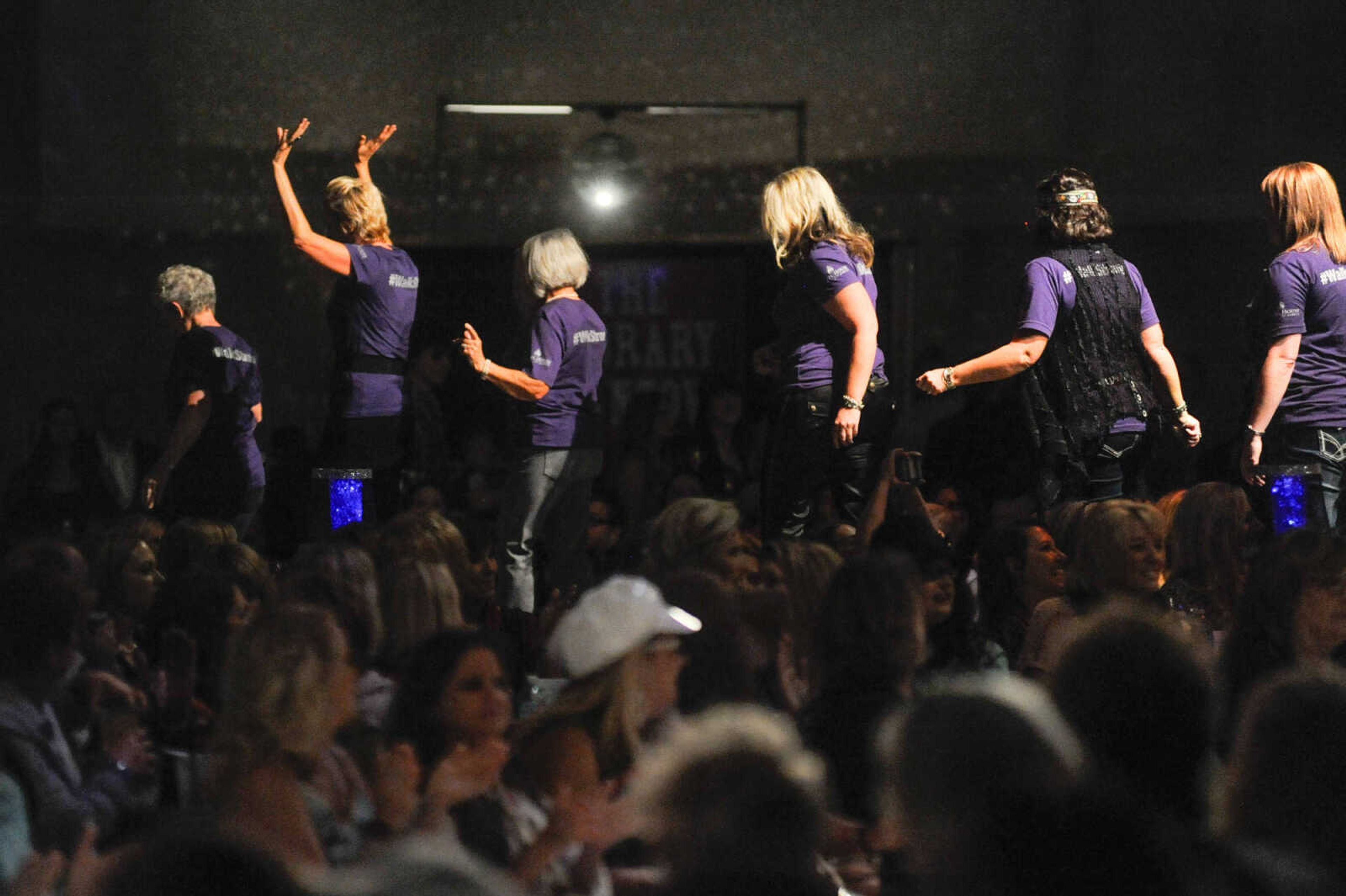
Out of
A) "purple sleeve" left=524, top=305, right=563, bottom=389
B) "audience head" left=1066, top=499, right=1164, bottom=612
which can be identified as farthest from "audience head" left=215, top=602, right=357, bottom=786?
"purple sleeve" left=524, top=305, right=563, bottom=389

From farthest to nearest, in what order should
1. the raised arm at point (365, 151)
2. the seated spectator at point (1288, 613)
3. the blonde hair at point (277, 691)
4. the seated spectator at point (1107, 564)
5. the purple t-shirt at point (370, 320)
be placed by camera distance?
the raised arm at point (365, 151)
the purple t-shirt at point (370, 320)
the seated spectator at point (1107, 564)
the seated spectator at point (1288, 613)
the blonde hair at point (277, 691)

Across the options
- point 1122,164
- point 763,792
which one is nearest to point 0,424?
point 1122,164

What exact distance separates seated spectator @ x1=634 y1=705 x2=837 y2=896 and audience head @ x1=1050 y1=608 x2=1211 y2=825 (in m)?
0.61

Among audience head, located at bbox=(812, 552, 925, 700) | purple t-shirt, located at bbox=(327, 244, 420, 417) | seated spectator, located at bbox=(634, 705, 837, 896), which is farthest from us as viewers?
purple t-shirt, located at bbox=(327, 244, 420, 417)

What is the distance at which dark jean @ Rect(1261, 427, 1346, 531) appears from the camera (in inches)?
176

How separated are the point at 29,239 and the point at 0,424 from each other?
0.90 metres

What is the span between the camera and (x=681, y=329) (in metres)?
8.72

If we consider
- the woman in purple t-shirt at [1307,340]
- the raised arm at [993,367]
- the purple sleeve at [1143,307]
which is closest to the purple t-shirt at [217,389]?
the raised arm at [993,367]

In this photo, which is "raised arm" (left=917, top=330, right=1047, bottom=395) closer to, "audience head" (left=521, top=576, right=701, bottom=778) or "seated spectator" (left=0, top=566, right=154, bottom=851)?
"audience head" (left=521, top=576, right=701, bottom=778)

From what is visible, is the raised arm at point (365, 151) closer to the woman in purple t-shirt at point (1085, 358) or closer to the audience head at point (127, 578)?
the audience head at point (127, 578)

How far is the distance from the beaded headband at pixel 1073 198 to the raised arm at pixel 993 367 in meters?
0.37

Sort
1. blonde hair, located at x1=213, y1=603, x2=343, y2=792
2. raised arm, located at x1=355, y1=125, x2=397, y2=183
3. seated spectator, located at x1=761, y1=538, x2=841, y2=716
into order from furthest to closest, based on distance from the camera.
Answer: raised arm, located at x1=355, y1=125, x2=397, y2=183
seated spectator, located at x1=761, y1=538, x2=841, y2=716
blonde hair, located at x1=213, y1=603, x2=343, y2=792

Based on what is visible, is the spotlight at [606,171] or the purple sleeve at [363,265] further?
the spotlight at [606,171]

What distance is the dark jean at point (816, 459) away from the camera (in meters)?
4.41
